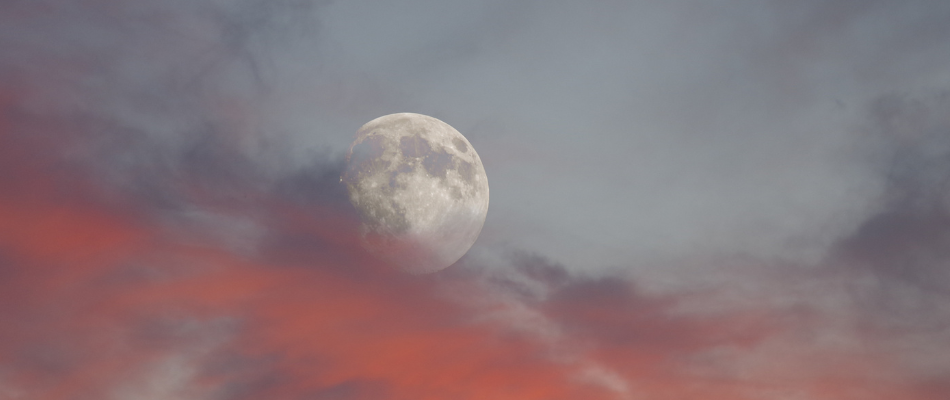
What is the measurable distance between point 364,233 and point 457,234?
838 centimetres

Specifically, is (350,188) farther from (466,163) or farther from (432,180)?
(466,163)

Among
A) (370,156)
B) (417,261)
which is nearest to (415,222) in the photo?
(417,261)

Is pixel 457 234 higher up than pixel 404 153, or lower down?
lower down

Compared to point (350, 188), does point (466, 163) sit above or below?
above

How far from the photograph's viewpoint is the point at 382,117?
56.6m

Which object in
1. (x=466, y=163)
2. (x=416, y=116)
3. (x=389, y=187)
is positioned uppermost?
(x=416, y=116)

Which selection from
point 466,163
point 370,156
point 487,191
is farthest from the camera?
point 487,191

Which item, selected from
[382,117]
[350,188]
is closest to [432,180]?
[350,188]

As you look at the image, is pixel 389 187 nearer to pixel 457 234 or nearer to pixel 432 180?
pixel 432 180

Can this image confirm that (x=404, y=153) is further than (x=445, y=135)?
No

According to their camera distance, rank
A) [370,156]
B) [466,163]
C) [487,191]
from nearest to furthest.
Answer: [370,156] → [466,163] → [487,191]

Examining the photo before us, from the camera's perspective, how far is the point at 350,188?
164 feet

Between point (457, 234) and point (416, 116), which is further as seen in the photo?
point (416, 116)

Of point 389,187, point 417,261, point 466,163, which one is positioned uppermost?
point 466,163
